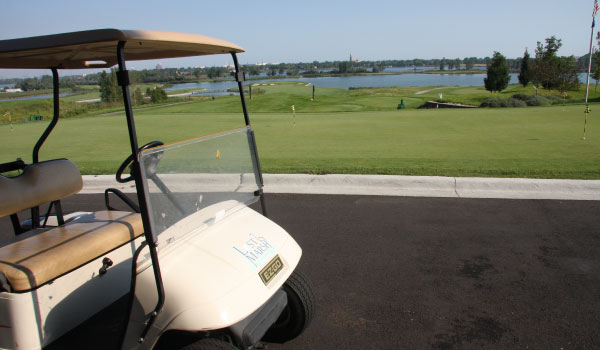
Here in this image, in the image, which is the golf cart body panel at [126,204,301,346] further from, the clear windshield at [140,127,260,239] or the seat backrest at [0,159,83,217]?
the seat backrest at [0,159,83,217]

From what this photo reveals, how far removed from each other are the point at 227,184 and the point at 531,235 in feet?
10.9

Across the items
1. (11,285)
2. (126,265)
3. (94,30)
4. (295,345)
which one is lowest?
(295,345)

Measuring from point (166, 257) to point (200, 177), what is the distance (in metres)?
0.67

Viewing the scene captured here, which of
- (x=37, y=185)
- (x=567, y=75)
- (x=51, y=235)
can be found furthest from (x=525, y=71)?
(x=51, y=235)

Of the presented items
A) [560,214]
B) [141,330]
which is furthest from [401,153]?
[141,330]

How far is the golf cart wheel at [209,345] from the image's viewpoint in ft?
6.67

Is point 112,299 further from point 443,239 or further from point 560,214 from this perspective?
point 560,214

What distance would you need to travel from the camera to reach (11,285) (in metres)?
2.21

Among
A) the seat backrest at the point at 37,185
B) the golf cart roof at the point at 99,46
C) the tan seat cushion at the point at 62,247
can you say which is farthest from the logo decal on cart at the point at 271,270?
the seat backrest at the point at 37,185

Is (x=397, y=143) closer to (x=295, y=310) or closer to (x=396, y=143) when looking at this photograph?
(x=396, y=143)

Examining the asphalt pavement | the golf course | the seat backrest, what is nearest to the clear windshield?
the asphalt pavement

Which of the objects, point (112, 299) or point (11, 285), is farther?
point (112, 299)

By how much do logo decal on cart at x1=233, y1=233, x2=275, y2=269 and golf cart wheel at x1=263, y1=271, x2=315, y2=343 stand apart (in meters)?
0.37

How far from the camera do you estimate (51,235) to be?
2893 millimetres
